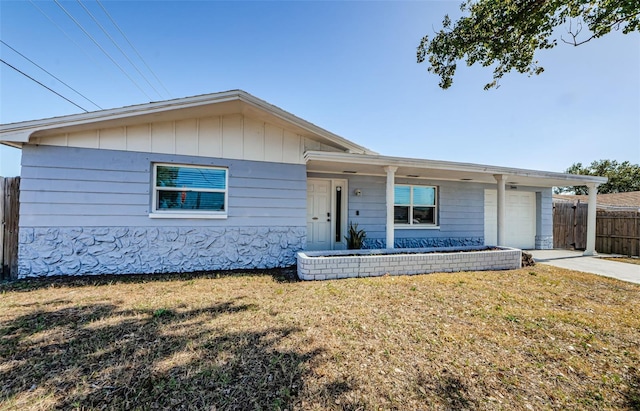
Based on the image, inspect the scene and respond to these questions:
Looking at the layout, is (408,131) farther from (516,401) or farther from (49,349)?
(49,349)

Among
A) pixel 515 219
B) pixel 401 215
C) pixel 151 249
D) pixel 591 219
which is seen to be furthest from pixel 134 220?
Answer: pixel 591 219

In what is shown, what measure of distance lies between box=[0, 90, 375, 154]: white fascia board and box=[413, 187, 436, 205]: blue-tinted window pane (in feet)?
15.1

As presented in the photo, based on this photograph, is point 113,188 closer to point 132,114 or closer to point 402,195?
point 132,114

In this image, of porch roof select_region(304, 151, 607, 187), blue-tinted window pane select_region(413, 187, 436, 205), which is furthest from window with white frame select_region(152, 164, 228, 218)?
blue-tinted window pane select_region(413, 187, 436, 205)

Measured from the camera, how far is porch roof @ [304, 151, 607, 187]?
6.20m

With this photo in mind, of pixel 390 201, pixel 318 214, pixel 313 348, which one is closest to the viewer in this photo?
pixel 313 348

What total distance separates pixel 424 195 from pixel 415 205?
1.73 feet

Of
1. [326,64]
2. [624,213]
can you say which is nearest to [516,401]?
[326,64]

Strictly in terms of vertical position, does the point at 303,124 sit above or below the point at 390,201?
above

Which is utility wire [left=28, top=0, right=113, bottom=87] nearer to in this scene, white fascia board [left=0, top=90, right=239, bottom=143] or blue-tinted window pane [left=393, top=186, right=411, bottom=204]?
white fascia board [left=0, top=90, right=239, bottom=143]

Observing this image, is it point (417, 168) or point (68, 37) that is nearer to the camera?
point (417, 168)

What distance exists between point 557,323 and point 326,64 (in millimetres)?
8713

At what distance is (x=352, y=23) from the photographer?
7.31 m

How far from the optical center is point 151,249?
18.4ft
